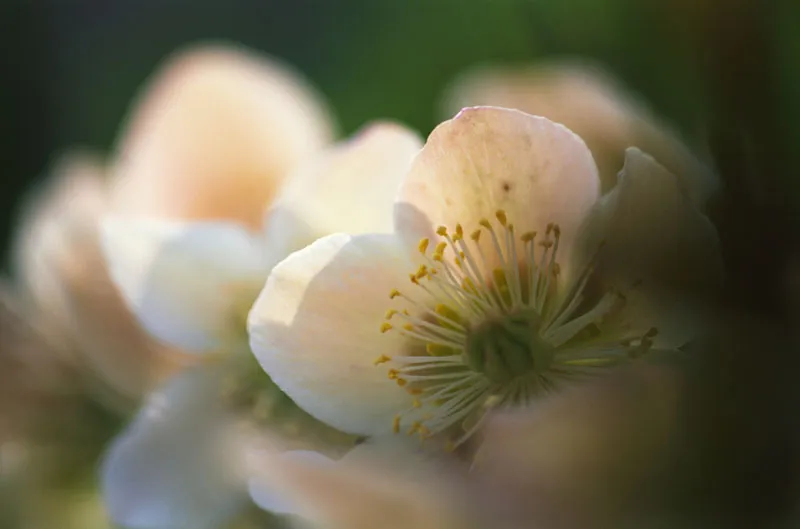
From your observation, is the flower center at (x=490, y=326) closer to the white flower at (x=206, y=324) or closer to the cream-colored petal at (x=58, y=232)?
the white flower at (x=206, y=324)

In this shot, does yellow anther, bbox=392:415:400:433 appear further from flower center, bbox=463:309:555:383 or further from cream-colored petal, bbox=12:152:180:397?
cream-colored petal, bbox=12:152:180:397

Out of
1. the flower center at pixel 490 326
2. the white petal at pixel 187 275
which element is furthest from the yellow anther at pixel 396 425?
the white petal at pixel 187 275

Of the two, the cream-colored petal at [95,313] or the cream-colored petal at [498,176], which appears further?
the cream-colored petal at [95,313]

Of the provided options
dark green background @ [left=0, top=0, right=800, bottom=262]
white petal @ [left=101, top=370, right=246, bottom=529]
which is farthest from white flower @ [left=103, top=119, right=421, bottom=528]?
dark green background @ [left=0, top=0, right=800, bottom=262]

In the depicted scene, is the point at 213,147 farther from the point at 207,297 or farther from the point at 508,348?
the point at 508,348

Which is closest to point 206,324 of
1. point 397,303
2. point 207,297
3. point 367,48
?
point 207,297

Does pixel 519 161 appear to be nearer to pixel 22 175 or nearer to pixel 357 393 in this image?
pixel 357 393

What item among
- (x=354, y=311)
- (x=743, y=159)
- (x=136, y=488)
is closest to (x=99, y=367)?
(x=136, y=488)
